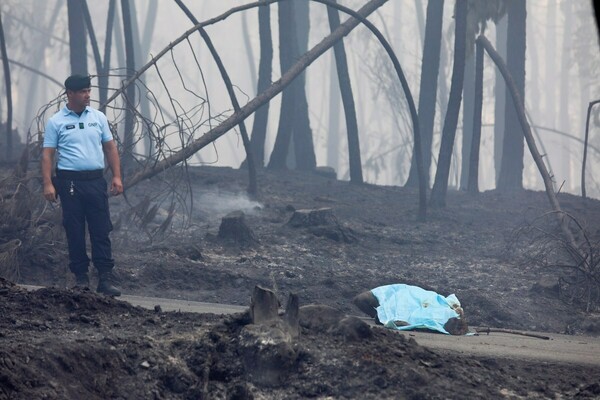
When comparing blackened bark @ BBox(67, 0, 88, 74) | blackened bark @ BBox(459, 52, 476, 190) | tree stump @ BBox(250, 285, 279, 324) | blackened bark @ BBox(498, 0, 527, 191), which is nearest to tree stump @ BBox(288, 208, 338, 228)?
blackened bark @ BBox(498, 0, 527, 191)

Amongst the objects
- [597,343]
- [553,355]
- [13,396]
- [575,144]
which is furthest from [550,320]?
[575,144]

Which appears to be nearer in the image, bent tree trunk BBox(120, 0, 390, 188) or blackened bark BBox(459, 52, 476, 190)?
bent tree trunk BBox(120, 0, 390, 188)

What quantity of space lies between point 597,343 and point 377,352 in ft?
10.0

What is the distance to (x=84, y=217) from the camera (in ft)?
30.5

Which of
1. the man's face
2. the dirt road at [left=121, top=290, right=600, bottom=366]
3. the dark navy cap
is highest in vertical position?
the dark navy cap

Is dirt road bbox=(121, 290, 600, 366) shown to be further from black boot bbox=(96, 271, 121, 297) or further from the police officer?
the police officer

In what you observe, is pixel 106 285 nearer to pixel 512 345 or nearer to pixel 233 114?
pixel 512 345

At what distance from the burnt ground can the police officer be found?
1.47 metres

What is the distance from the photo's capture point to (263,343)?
6.33 metres

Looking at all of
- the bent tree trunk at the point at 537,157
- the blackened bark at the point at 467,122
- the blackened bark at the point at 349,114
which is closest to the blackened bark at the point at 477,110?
the bent tree trunk at the point at 537,157

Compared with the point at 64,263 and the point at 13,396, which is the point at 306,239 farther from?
the point at 13,396

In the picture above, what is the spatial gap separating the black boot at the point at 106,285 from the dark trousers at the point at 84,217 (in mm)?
44

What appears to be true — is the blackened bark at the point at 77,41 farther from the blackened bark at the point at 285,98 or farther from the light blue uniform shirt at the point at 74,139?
the light blue uniform shirt at the point at 74,139

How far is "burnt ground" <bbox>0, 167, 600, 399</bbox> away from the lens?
6.16 meters
